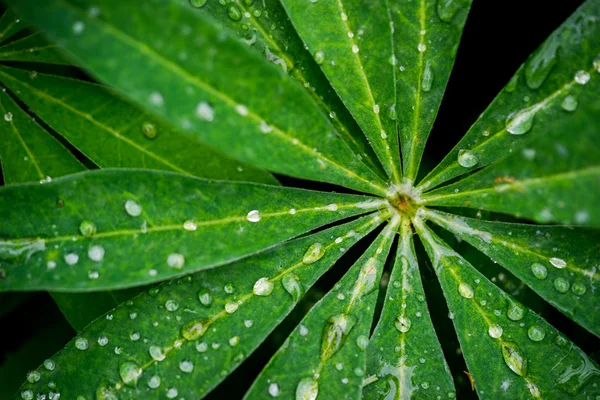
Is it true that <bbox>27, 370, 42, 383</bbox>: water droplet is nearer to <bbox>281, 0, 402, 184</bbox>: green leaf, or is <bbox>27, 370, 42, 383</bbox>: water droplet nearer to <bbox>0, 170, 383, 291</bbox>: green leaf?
<bbox>0, 170, 383, 291</bbox>: green leaf

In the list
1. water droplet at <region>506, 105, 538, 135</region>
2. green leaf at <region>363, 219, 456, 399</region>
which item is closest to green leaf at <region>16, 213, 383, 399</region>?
green leaf at <region>363, 219, 456, 399</region>

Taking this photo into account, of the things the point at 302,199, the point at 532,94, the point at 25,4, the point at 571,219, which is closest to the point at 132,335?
the point at 302,199

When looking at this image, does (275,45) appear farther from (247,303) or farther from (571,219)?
(571,219)

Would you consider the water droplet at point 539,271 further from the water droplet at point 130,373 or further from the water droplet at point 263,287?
the water droplet at point 130,373

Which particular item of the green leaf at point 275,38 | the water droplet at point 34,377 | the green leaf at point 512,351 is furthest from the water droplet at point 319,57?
the water droplet at point 34,377

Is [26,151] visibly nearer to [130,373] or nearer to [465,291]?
[130,373]

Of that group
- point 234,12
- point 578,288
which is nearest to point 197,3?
point 234,12

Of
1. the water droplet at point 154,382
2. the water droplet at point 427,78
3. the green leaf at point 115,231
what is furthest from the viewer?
the water droplet at point 427,78
